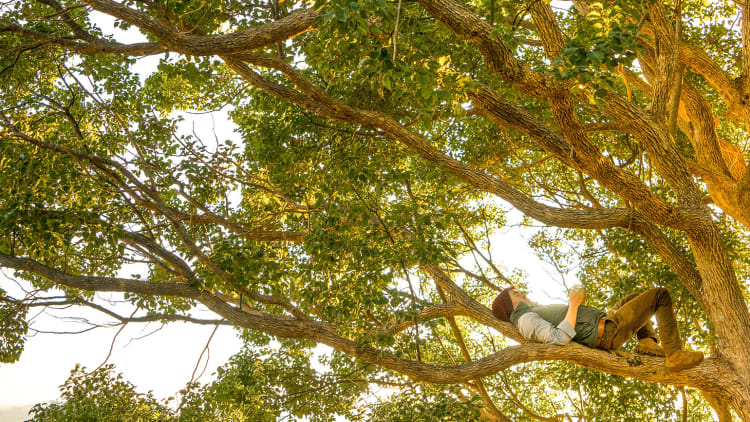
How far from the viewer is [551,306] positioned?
221 inches

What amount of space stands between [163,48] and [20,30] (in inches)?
48.6

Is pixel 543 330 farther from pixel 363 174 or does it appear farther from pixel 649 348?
pixel 363 174

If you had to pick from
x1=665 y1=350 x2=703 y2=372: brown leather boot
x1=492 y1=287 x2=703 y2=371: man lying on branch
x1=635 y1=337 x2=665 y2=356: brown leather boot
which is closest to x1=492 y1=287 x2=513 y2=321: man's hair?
x1=492 y1=287 x2=703 y2=371: man lying on branch

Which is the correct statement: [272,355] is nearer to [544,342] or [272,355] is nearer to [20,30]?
[544,342]

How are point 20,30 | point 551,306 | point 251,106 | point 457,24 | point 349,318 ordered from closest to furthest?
point 457,24 → point 20,30 → point 349,318 → point 551,306 → point 251,106

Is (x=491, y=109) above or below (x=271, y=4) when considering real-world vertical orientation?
below

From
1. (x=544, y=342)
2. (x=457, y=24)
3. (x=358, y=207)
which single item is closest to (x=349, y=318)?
(x=358, y=207)

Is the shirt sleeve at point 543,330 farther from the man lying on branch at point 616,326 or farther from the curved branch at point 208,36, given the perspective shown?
the curved branch at point 208,36

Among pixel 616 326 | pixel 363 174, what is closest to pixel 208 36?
pixel 363 174

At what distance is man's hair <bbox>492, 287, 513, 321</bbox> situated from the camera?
229 inches

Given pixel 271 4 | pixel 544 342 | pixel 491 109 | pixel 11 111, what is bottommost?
pixel 544 342

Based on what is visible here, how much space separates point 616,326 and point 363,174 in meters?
2.99

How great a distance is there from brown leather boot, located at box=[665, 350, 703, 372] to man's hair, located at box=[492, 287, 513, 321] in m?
1.60

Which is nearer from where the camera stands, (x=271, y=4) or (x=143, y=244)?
(x=143, y=244)
